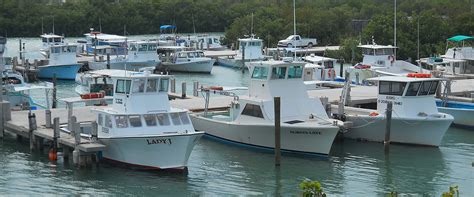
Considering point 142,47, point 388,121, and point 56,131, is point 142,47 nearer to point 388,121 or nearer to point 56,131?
point 388,121

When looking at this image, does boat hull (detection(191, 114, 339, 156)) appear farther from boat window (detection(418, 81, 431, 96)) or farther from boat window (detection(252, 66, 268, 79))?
boat window (detection(418, 81, 431, 96))

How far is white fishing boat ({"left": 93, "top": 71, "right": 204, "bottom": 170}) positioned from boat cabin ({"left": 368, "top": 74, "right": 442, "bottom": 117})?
10677 mm

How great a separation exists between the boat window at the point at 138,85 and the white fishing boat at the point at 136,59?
1636 inches

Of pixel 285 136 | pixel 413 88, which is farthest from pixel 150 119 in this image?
pixel 413 88

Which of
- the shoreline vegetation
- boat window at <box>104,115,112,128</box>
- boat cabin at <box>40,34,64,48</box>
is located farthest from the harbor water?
boat cabin at <box>40,34,64,48</box>

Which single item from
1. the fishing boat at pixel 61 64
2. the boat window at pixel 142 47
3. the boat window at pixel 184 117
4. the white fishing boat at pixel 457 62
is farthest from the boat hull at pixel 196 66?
the boat window at pixel 184 117

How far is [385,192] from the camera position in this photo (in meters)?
35.2

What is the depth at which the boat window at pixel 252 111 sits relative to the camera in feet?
137

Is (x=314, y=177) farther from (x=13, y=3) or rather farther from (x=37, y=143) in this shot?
(x=13, y=3)

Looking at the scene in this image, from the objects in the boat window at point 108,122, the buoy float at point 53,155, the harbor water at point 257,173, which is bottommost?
the harbor water at point 257,173

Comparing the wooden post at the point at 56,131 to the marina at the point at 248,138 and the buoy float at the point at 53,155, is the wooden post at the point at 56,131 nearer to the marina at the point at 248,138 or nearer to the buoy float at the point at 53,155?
the marina at the point at 248,138

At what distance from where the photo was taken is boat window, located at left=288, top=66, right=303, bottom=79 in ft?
140

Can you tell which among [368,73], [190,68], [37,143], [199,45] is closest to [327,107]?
[37,143]

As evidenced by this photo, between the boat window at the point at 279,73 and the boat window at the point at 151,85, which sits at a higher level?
the boat window at the point at 279,73
